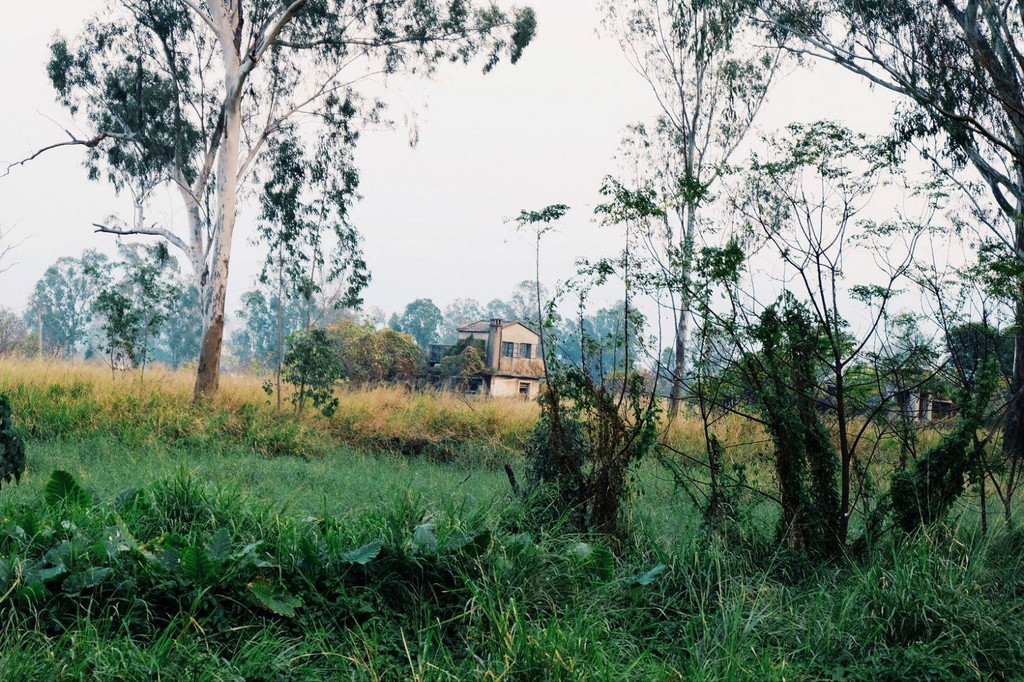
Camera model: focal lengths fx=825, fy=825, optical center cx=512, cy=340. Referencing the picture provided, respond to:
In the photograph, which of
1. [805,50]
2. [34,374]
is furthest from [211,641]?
[805,50]

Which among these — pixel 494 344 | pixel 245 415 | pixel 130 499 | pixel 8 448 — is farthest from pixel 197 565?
pixel 494 344

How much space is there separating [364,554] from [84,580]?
1.16 metres

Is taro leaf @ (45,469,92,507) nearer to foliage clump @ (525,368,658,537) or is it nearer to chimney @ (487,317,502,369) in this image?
foliage clump @ (525,368,658,537)

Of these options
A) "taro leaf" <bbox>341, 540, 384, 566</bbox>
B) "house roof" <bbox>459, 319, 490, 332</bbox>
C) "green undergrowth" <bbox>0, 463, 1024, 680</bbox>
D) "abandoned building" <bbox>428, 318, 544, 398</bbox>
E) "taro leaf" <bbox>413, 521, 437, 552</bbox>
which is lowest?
"green undergrowth" <bbox>0, 463, 1024, 680</bbox>

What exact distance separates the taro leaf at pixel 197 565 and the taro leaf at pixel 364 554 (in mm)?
567

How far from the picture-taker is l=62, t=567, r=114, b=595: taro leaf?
3.47m

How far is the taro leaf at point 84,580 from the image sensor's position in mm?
3469

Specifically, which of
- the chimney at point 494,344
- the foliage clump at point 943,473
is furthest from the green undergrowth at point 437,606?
the chimney at point 494,344

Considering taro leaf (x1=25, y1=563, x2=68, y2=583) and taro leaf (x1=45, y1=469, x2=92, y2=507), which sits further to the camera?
taro leaf (x1=45, y1=469, x2=92, y2=507)

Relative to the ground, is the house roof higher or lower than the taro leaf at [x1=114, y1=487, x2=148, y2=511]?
higher

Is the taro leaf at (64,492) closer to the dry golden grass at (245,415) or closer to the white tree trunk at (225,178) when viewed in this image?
the dry golden grass at (245,415)

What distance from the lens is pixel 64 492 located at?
15.3 ft

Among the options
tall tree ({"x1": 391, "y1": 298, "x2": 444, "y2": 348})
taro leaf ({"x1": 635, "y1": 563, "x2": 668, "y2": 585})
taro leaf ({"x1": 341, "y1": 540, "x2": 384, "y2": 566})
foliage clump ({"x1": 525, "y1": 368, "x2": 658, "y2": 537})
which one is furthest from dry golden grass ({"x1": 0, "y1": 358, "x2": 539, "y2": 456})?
tall tree ({"x1": 391, "y1": 298, "x2": 444, "y2": 348})

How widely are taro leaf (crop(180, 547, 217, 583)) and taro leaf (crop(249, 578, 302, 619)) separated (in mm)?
203
